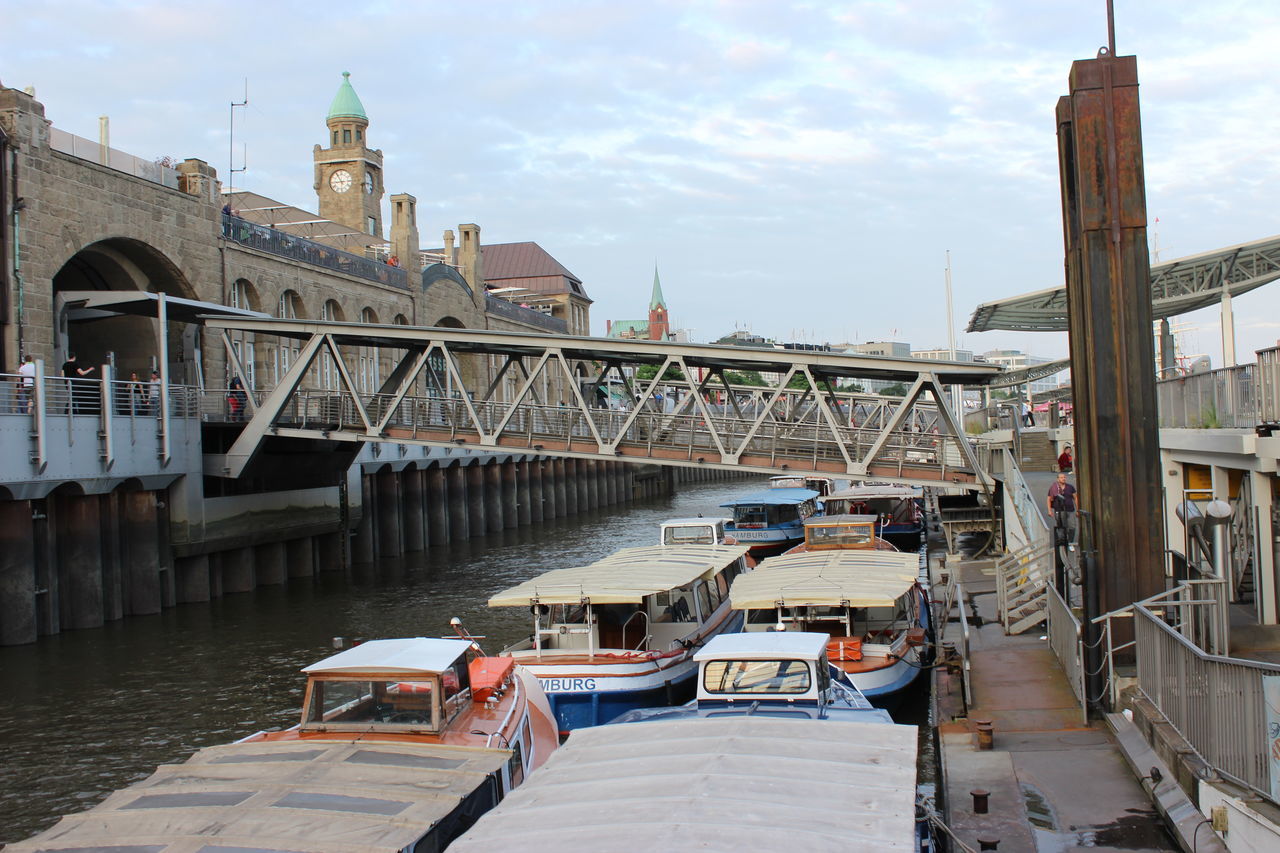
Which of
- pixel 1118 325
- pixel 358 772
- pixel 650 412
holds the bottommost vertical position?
pixel 358 772

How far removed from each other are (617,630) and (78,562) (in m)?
17.0

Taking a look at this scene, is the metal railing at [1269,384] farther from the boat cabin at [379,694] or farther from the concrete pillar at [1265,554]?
the boat cabin at [379,694]

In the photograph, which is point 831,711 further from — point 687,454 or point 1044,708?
point 687,454

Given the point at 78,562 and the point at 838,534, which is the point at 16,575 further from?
the point at 838,534

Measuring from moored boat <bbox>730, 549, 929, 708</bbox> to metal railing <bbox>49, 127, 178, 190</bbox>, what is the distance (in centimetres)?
2660

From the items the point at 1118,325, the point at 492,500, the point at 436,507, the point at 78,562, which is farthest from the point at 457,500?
the point at 1118,325

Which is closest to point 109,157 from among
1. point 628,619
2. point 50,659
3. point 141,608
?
point 141,608

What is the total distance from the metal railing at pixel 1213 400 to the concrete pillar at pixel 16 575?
25.1 m

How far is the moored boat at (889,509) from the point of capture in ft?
134

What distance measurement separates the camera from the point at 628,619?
64.1ft

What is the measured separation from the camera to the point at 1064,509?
1941 centimetres

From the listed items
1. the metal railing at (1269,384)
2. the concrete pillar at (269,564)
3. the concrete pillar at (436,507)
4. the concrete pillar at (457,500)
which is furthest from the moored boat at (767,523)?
the metal railing at (1269,384)

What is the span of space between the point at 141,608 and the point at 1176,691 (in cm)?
2788

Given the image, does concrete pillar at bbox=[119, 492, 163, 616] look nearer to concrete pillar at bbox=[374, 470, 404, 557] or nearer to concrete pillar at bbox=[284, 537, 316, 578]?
concrete pillar at bbox=[284, 537, 316, 578]
